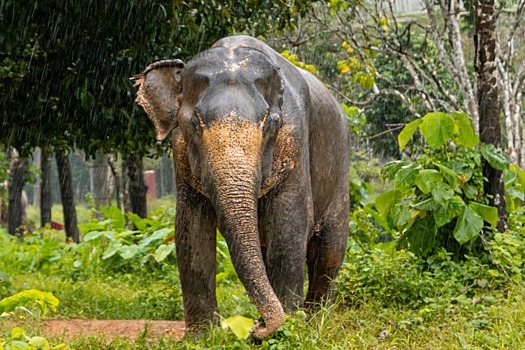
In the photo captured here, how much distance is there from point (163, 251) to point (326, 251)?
3469mm

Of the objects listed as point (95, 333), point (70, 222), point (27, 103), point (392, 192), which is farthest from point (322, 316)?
point (70, 222)

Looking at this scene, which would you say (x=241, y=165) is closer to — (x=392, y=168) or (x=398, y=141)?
(x=392, y=168)

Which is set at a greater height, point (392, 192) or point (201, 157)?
point (201, 157)

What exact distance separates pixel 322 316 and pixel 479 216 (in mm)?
2211

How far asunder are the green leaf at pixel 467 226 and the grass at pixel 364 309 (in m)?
0.21

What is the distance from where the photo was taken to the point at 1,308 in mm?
3762

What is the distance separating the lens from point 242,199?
5133mm

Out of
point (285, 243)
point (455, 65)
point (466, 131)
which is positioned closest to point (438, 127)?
point (466, 131)

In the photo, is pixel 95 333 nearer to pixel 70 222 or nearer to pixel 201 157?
pixel 201 157

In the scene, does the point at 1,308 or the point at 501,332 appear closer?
the point at 1,308

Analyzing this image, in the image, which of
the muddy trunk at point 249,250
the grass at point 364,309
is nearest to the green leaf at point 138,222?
the grass at point 364,309

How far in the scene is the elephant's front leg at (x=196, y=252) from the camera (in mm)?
5891

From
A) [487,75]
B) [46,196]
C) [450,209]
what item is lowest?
[46,196]

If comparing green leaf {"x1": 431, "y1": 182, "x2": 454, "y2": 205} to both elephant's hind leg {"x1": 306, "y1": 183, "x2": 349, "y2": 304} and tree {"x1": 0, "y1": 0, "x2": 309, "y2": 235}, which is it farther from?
tree {"x1": 0, "y1": 0, "x2": 309, "y2": 235}
